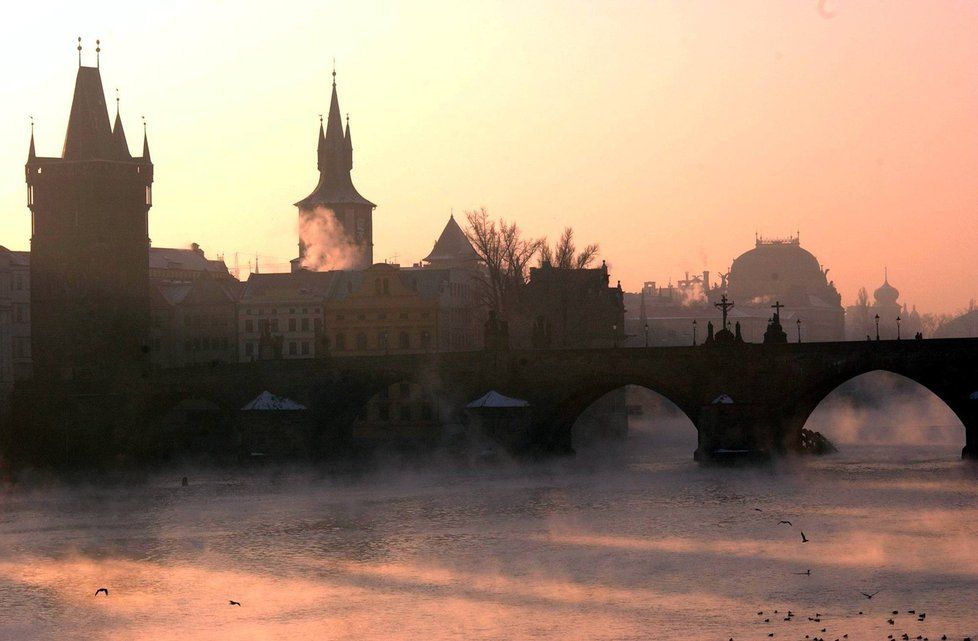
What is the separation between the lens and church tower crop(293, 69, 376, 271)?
503ft

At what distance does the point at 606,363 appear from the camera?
8631cm

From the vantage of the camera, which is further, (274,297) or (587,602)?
(274,297)

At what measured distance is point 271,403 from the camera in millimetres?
93750

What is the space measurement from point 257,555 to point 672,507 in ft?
55.6

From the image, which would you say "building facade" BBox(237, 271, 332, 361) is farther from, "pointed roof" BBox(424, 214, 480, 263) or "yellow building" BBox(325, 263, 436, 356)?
"pointed roof" BBox(424, 214, 480, 263)

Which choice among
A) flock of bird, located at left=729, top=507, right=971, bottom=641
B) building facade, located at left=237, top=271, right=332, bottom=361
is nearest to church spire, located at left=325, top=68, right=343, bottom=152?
building facade, located at left=237, top=271, right=332, bottom=361

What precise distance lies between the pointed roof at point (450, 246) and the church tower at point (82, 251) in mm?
60276

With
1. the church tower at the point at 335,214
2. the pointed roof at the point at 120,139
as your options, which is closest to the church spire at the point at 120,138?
the pointed roof at the point at 120,139

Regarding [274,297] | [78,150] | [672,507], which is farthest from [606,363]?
[274,297]

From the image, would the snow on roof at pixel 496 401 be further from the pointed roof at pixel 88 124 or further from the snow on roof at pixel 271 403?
the pointed roof at pixel 88 124

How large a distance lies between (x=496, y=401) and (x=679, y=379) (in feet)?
30.6

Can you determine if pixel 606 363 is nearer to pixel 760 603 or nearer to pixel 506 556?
pixel 506 556

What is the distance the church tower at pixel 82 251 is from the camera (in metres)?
106

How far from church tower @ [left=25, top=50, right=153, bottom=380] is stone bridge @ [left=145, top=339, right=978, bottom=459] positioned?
14.9 meters
